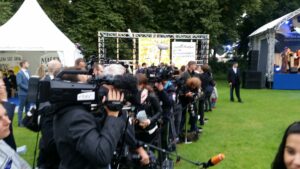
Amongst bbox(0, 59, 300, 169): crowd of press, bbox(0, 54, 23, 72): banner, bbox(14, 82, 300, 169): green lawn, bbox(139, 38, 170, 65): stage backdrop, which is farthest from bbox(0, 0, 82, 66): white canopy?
bbox(139, 38, 170, 65): stage backdrop

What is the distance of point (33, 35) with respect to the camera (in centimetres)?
1344

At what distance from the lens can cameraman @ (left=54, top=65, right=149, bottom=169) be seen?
2.50m

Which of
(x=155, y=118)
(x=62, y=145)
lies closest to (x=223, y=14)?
(x=155, y=118)

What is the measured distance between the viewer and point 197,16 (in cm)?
3025

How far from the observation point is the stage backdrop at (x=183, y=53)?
69.6 ft

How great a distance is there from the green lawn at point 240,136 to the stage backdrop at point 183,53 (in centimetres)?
548

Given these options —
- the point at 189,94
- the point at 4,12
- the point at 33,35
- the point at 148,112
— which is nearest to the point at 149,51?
the point at 33,35

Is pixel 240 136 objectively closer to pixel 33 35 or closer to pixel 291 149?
pixel 33 35

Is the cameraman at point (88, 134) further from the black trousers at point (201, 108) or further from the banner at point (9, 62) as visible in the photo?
the banner at point (9, 62)

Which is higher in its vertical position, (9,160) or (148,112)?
(9,160)

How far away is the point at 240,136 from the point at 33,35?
24.7 ft

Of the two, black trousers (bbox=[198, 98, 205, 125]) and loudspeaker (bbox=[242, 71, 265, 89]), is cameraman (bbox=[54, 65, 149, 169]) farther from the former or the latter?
loudspeaker (bbox=[242, 71, 265, 89])

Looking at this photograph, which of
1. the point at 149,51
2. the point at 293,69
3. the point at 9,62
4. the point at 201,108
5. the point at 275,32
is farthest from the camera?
the point at 275,32

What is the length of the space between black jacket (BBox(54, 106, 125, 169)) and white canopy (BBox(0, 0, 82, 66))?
10921 millimetres
